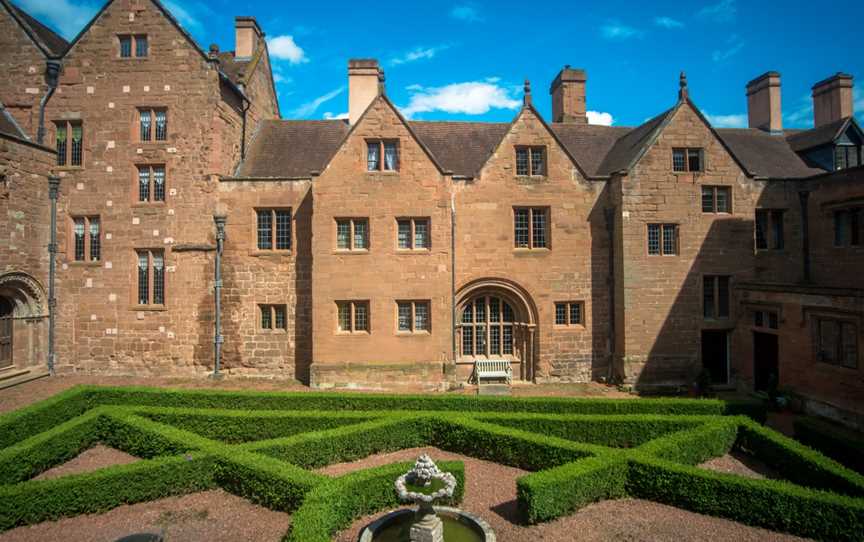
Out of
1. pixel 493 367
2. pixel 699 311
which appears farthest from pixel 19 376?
pixel 699 311

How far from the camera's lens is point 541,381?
21.9 metres

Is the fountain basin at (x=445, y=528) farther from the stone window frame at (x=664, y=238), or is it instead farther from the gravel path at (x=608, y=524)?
the stone window frame at (x=664, y=238)

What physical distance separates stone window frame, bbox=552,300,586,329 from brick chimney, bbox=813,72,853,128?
72.8ft

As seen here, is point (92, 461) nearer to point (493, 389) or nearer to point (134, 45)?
point (493, 389)

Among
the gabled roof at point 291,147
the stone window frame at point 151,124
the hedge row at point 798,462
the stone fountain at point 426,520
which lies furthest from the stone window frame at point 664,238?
the stone window frame at point 151,124

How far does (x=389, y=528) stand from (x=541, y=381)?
1372 cm

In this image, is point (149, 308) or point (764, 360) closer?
point (764, 360)

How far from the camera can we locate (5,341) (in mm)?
20953

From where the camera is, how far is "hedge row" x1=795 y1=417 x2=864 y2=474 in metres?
12.2

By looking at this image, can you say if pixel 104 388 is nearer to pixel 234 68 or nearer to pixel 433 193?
pixel 433 193

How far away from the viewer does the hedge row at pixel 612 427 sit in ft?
47.1

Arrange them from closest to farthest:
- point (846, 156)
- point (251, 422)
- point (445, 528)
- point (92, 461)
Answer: point (445, 528) → point (92, 461) → point (251, 422) → point (846, 156)

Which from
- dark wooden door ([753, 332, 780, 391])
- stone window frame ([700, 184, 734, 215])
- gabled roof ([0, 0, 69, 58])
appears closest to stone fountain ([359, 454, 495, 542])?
dark wooden door ([753, 332, 780, 391])

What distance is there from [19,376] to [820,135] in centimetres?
4372
